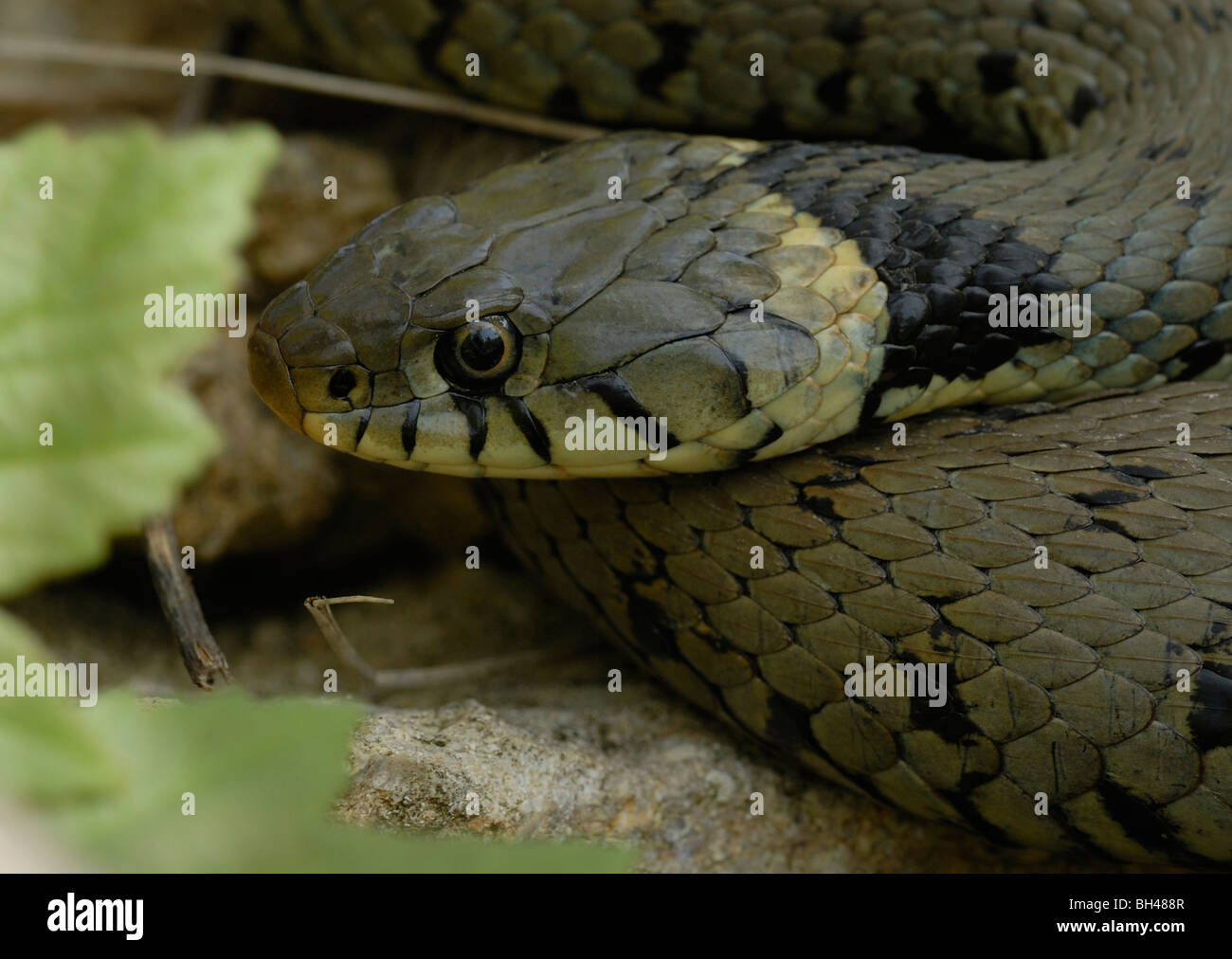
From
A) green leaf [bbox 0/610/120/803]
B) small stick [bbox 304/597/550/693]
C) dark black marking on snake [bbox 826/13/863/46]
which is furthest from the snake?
green leaf [bbox 0/610/120/803]

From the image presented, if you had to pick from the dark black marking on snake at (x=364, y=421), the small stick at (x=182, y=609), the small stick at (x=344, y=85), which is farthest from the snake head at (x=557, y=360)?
the small stick at (x=344, y=85)

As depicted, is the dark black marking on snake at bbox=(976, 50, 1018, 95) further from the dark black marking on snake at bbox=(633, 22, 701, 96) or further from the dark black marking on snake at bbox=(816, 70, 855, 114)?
the dark black marking on snake at bbox=(633, 22, 701, 96)

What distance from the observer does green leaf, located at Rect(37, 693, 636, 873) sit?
1.94ft

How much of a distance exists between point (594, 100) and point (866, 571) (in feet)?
5.42

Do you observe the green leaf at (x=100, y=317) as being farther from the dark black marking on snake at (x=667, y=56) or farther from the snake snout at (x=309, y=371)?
the dark black marking on snake at (x=667, y=56)

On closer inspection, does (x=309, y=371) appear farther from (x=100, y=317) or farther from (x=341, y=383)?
(x=100, y=317)

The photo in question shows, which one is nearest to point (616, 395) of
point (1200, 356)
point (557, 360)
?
point (557, 360)

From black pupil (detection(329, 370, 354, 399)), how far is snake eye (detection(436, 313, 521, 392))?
160 mm

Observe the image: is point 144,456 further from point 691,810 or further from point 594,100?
point 594,100

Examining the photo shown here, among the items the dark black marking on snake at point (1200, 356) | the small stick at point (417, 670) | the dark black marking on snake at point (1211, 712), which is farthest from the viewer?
the dark black marking on snake at point (1200, 356)

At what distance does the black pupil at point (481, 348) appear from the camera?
195 cm

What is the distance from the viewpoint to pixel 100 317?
59 cm

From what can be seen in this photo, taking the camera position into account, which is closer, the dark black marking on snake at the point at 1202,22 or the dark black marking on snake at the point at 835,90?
the dark black marking on snake at the point at 1202,22

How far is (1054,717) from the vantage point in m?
1.73
